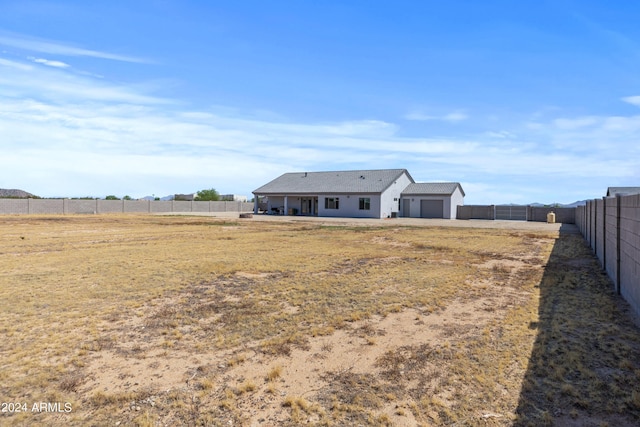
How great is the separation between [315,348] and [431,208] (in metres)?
38.9

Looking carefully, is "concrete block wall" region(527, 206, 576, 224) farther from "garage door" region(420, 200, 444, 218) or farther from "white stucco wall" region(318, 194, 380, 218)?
"white stucco wall" region(318, 194, 380, 218)

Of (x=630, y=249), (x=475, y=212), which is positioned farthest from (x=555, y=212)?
(x=630, y=249)

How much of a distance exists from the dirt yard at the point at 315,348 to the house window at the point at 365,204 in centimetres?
3123

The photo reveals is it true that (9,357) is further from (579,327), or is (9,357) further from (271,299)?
(579,327)

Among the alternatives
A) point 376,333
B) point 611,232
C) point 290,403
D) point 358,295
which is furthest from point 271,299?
point 611,232

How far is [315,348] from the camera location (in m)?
4.78

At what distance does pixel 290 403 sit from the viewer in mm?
3486

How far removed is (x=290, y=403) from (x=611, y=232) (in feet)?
28.6

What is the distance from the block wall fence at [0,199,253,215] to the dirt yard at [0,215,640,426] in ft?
144

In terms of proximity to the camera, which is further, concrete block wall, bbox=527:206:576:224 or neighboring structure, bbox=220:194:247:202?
neighboring structure, bbox=220:194:247:202

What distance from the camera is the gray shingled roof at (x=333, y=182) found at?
4225 centimetres

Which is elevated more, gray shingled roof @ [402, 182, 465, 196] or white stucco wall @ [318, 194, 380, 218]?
gray shingled roof @ [402, 182, 465, 196]

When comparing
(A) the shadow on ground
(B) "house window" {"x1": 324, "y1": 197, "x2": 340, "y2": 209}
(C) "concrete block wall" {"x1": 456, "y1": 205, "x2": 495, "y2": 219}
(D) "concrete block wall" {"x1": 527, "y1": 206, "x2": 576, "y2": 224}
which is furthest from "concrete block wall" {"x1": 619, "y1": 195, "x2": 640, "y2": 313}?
(B) "house window" {"x1": 324, "y1": 197, "x2": 340, "y2": 209}

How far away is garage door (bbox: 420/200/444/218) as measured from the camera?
41.0 metres
